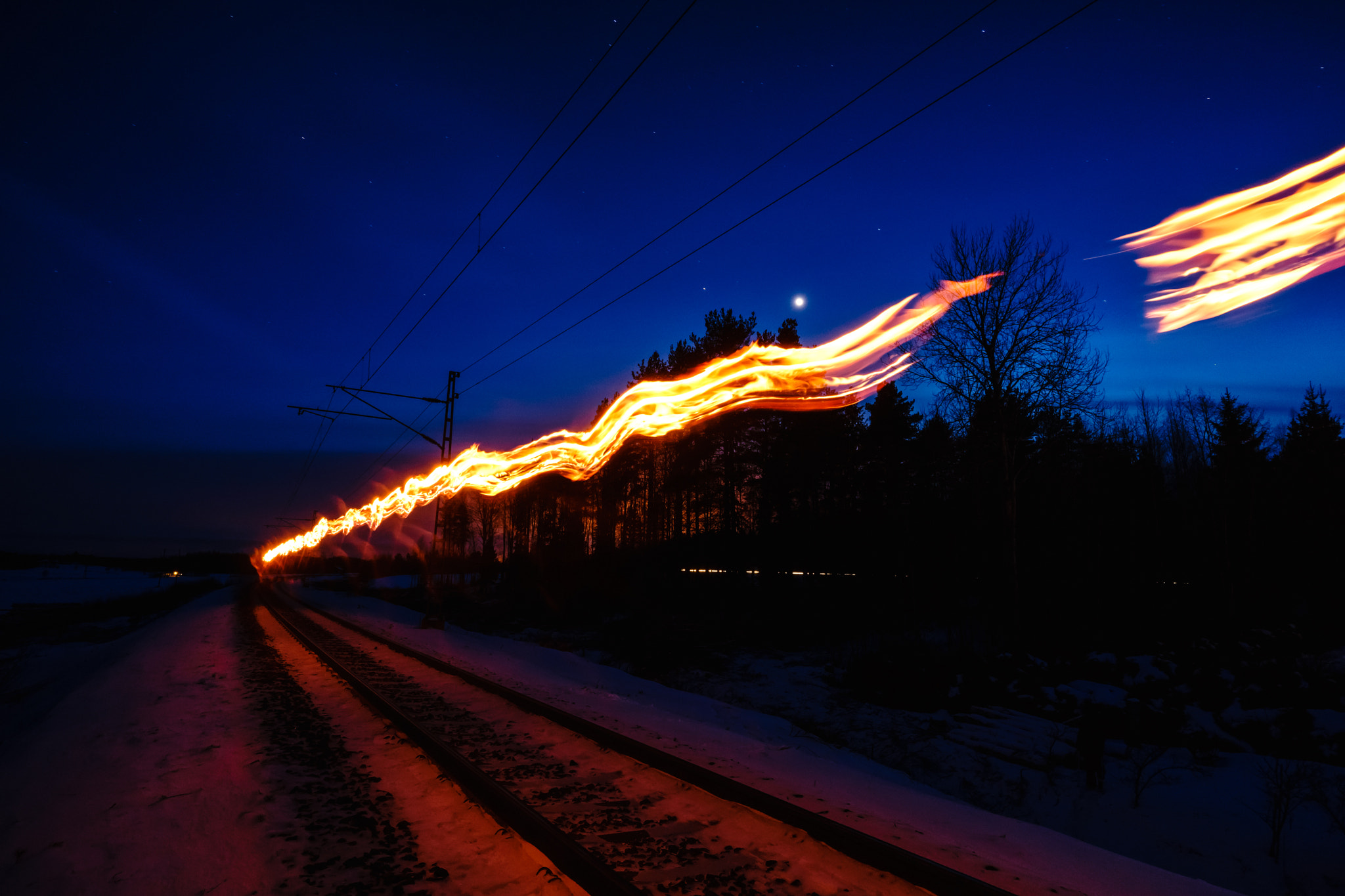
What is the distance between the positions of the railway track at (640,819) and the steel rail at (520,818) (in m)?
0.01

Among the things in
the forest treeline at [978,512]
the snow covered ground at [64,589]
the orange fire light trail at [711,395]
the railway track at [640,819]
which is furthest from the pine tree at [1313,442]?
the snow covered ground at [64,589]

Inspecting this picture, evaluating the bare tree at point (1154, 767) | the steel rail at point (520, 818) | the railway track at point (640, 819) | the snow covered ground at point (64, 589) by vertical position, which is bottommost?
the bare tree at point (1154, 767)

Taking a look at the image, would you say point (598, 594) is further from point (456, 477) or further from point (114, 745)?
point (114, 745)

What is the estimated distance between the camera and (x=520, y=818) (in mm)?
5355

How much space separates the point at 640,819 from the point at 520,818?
1.11 metres

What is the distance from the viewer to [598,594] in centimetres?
3444

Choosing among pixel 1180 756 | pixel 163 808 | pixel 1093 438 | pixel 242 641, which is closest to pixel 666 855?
pixel 163 808

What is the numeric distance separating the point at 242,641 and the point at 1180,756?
23963 millimetres

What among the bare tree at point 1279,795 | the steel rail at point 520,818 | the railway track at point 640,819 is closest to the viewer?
the steel rail at point 520,818

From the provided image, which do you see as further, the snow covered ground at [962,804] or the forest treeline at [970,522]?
the forest treeline at [970,522]

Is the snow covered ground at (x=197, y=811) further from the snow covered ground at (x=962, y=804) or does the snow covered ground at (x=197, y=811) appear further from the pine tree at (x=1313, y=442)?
the pine tree at (x=1313, y=442)

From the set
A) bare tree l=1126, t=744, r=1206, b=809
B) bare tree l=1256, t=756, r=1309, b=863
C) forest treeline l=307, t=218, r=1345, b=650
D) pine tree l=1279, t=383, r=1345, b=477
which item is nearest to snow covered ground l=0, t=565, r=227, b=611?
forest treeline l=307, t=218, r=1345, b=650

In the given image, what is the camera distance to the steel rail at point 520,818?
4.34m

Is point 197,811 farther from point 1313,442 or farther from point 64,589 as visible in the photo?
point 64,589
